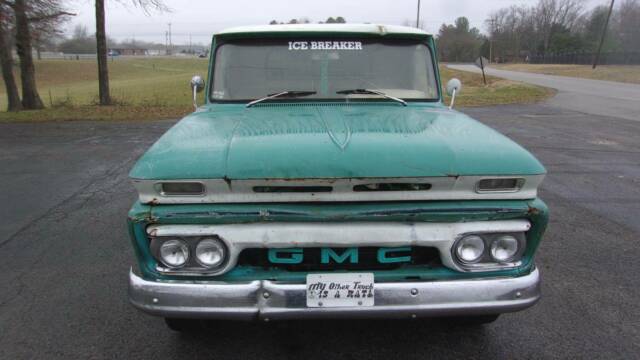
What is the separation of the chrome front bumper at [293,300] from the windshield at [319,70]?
67.6 inches

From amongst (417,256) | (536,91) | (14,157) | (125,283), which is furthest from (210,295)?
(536,91)

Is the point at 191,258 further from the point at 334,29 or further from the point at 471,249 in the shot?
the point at 334,29

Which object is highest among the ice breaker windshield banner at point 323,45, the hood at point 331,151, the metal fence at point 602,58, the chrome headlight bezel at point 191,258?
the metal fence at point 602,58

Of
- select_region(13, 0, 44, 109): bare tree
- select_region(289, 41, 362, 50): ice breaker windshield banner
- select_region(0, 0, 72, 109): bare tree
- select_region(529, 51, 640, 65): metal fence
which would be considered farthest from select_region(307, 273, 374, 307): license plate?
select_region(529, 51, 640, 65): metal fence

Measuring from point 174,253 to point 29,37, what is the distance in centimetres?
1778

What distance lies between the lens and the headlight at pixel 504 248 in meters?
2.36

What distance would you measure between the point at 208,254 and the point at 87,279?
6.55 ft

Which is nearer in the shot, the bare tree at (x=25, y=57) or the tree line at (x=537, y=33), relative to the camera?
the bare tree at (x=25, y=57)

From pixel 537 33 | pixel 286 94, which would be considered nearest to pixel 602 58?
pixel 537 33

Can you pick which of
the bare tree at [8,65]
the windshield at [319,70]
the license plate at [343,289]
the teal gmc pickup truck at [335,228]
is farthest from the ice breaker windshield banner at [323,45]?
the bare tree at [8,65]

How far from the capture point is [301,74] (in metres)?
3.66

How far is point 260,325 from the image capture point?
121 inches

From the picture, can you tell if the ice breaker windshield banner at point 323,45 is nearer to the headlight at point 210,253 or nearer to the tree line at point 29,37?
the headlight at point 210,253

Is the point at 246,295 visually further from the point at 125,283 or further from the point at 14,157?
the point at 14,157
